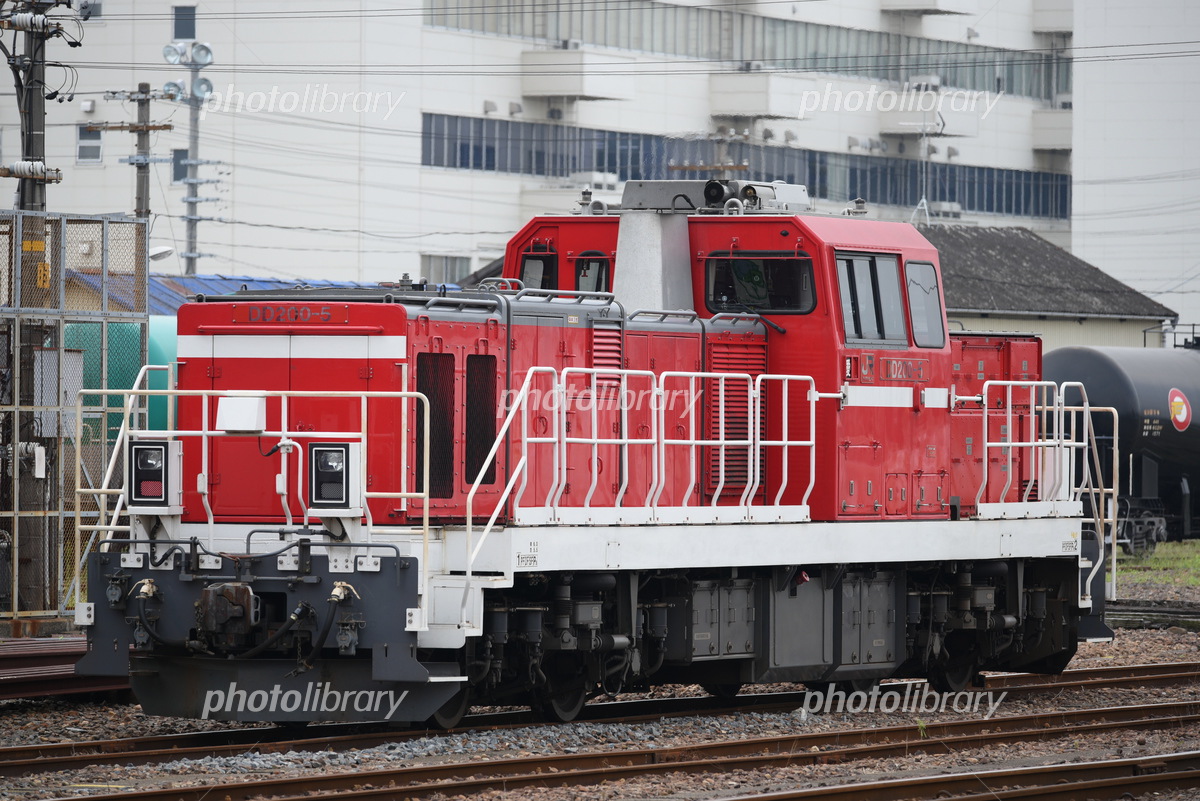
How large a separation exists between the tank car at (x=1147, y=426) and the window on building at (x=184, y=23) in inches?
1469

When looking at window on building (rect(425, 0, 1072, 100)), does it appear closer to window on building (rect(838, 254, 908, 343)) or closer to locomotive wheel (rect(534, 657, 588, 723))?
window on building (rect(838, 254, 908, 343))

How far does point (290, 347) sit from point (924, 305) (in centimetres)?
556

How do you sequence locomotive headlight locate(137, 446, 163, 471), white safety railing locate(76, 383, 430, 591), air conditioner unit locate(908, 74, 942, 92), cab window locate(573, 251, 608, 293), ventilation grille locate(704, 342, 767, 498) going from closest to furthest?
white safety railing locate(76, 383, 430, 591), locomotive headlight locate(137, 446, 163, 471), ventilation grille locate(704, 342, 767, 498), cab window locate(573, 251, 608, 293), air conditioner unit locate(908, 74, 942, 92)

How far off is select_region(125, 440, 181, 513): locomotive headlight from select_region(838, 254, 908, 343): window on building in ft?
17.3

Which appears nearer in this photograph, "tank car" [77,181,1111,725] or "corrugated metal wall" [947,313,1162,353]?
"tank car" [77,181,1111,725]

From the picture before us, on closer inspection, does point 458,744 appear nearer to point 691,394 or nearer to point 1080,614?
point 691,394

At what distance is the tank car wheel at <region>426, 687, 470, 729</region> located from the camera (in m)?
11.8

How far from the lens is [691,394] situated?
1309cm

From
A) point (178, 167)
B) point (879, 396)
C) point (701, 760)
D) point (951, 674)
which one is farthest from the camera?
point (178, 167)

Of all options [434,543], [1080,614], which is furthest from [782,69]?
[434,543]

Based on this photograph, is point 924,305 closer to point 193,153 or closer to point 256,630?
point 256,630

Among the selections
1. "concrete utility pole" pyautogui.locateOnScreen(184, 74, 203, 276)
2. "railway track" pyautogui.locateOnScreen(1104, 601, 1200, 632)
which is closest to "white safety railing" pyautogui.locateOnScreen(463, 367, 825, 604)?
"railway track" pyautogui.locateOnScreen(1104, 601, 1200, 632)

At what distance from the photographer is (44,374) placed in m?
17.0

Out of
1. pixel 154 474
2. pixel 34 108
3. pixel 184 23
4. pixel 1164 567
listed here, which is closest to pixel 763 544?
pixel 154 474
